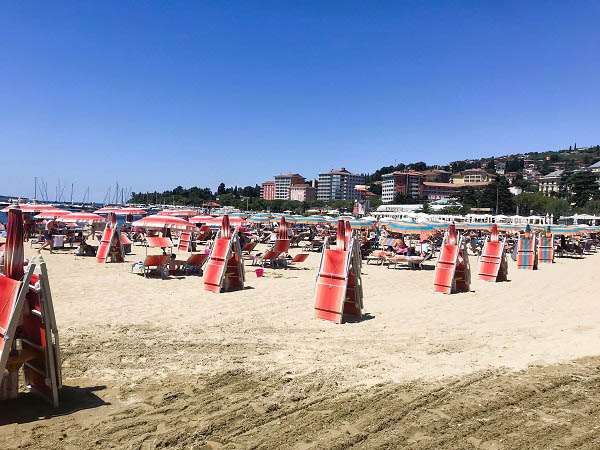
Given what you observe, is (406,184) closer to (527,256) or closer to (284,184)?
(284,184)

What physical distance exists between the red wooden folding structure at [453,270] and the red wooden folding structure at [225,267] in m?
4.90

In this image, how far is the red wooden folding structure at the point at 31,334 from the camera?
4070mm

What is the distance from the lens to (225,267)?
34.7 ft

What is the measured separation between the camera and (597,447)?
3.78 meters

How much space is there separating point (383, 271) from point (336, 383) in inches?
437

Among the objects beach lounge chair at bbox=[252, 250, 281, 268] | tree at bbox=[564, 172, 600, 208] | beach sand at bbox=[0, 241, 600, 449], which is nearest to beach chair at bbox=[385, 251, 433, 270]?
A: beach lounge chair at bbox=[252, 250, 281, 268]

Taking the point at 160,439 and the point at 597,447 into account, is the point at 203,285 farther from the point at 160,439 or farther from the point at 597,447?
the point at 597,447

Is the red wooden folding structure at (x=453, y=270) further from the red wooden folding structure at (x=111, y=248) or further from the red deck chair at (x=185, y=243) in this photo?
the red deck chair at (x=185, y=243)

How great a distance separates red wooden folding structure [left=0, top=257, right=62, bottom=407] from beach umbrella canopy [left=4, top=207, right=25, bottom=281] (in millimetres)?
109

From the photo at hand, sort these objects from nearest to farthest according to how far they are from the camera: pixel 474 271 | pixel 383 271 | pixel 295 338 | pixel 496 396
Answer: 1. pixel 496 396
2. pixel 295 338
3. pixel 383 271
4. pixel 474 271

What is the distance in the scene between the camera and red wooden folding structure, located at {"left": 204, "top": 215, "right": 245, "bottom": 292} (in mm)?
10562

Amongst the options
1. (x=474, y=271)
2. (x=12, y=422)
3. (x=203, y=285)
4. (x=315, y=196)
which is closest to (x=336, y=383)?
(x=12, y=422)

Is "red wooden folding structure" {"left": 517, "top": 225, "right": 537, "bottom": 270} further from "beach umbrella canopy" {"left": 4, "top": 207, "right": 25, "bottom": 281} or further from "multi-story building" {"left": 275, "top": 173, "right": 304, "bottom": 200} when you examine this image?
"multi-story building" {"left": 275, "top": 173, "right": 304, "bottom": 200}

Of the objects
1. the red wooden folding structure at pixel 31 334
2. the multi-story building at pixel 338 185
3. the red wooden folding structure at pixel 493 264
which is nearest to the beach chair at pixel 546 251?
the red wooden folding structure at pixel 493 264
